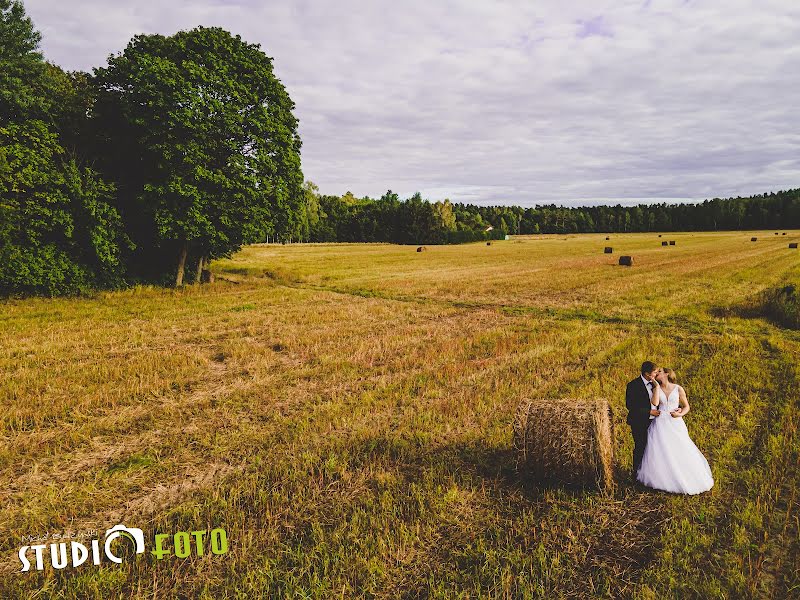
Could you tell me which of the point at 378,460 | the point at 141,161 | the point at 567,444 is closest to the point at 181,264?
the point at 141,161

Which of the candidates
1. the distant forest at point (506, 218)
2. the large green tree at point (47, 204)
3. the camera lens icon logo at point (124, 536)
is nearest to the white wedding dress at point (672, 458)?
the camera lens icon logo at point (124, 536)

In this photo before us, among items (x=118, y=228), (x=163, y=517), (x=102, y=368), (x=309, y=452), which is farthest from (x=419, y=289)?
(x=163, y=517)

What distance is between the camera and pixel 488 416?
826 centimetres

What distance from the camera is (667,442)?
577 cm

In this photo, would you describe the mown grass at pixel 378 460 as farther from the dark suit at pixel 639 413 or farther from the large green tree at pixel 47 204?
the large green tree at pixel 47 204

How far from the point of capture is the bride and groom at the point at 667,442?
5.72 metres

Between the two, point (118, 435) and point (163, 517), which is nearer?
point (163, 517)

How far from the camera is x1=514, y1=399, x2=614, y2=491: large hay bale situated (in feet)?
19.3

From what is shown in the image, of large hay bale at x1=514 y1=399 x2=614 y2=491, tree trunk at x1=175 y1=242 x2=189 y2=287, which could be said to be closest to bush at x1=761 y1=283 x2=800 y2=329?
large hay bale at x1=514 y1=399 x2=614 y2=491

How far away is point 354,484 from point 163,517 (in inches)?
93.5

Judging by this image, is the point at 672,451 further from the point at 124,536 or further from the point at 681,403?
the point at 124,536

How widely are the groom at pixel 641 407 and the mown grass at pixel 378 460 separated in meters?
0.56

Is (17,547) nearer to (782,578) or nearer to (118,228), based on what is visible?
(782,578)

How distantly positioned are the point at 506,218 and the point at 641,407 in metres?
169
